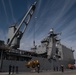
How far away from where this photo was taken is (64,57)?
6297cm

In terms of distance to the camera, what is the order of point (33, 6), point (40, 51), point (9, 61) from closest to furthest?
point (9, 61) → point (33, 6) → point (40, 51)

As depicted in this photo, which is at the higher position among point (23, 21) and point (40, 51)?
point (23, 21)

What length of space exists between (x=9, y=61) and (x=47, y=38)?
29.0m

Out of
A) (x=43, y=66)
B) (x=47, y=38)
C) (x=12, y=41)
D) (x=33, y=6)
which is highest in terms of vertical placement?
(x=33, y=6)

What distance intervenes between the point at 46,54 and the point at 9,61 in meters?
23.1

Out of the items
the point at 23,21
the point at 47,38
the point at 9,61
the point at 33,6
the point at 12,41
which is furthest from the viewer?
the point at 47,38

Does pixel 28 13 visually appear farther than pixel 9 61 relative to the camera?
Yes

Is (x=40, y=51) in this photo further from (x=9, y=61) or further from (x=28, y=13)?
(x=9, y=61)

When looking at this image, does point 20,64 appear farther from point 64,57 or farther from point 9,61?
point 64,57

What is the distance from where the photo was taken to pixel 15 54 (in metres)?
37.4

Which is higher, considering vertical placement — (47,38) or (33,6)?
(33,6)

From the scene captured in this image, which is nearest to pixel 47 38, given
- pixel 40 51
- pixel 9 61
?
pixel 40 51

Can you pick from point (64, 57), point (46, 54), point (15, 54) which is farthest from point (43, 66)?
point (64, 57)

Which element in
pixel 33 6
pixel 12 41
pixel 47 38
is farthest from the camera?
pixel 47 38
